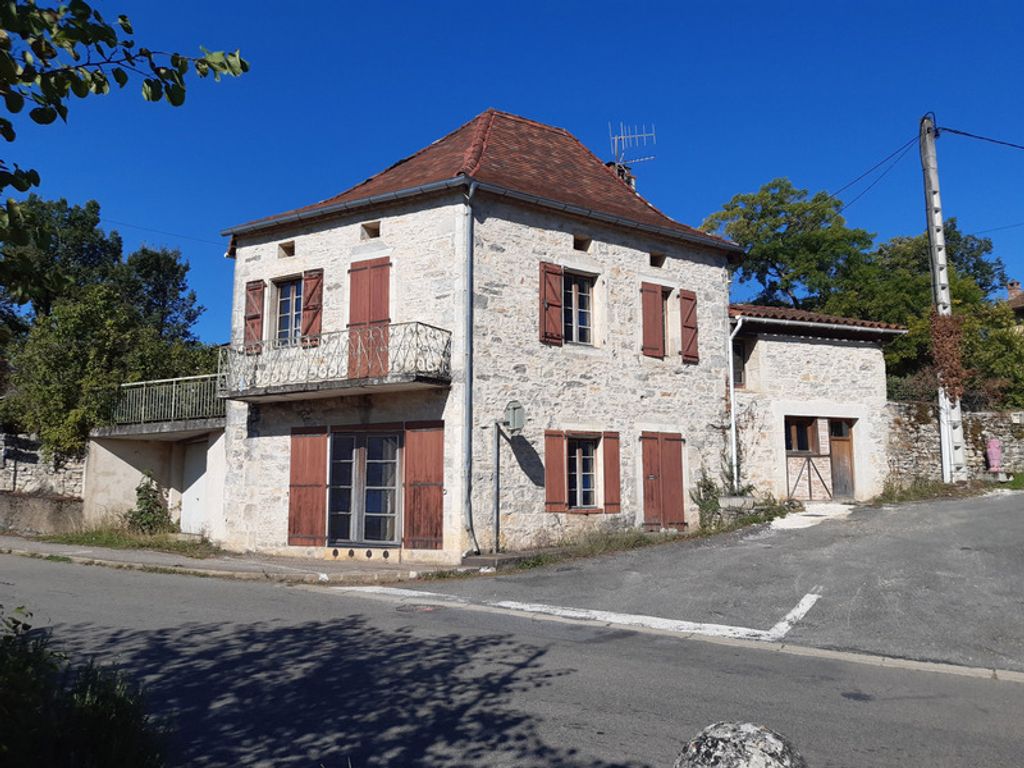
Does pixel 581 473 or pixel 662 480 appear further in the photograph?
pixel 662 480

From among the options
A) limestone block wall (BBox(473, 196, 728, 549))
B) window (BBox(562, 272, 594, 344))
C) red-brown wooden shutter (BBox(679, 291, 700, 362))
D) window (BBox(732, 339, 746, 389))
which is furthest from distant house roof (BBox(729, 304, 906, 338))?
window (BBox(562, 272, 594, 344))

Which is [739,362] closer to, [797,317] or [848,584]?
[797,317]

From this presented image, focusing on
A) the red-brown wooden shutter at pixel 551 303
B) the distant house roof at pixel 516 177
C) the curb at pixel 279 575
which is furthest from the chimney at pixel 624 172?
the curb at pixel 279 575

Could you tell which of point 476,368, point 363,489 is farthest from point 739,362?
point 363,489

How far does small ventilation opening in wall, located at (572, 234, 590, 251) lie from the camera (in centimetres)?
1421

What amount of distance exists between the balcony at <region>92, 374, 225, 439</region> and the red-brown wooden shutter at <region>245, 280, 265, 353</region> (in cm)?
172

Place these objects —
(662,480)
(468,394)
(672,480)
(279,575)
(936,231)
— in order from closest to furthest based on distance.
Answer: (279,575), (468,394), (662,480), (672,480), (936,231)

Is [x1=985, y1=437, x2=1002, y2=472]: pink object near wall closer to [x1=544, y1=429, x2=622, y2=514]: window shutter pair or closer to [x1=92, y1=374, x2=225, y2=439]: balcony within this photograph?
[x1=544, y1=429, x2=622, y2=514]: window shutter pair

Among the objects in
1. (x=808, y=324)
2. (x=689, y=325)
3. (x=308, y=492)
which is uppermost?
(x=808, y=324)

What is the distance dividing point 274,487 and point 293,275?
3.81m

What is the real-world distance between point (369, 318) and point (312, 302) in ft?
4.46

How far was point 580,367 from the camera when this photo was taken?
1385 cm

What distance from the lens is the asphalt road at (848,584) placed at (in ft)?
24.5

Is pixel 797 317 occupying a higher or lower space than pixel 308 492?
higher
